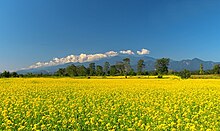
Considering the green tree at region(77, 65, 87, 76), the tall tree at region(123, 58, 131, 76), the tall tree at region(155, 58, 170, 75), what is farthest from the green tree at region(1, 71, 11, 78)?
the tall tree at region(123, 58, 131, 76)

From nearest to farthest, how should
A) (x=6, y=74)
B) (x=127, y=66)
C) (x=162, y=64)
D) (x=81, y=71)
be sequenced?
1. (x=6, y=74)
2. (x=162, y=64)
3. (x=81, y=71)
4. (x=127, y=66)

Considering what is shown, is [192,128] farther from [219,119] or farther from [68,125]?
[68,125]

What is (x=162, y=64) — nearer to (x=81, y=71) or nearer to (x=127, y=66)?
(x=127, y=66)

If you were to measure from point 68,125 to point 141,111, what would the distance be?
11.0 ft

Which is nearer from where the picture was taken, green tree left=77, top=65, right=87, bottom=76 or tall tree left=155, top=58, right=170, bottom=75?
green tree left=77, top=65, right=87, bottom=76

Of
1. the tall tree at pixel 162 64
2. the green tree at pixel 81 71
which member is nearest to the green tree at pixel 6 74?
the green tree at pixel 81 71

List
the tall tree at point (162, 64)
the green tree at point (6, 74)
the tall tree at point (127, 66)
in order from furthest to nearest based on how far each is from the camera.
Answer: the tall tree at point (127, 66) → the tall tree at point (162, 64) → the green tree at point (6, 74)

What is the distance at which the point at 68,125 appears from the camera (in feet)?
27.2

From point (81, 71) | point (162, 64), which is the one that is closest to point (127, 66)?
point (162, 64)

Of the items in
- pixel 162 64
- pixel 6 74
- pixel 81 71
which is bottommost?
pixel 6 74

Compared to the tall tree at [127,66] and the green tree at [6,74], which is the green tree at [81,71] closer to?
the tall tree at [127,66]

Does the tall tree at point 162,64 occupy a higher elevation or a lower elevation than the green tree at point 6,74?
higher

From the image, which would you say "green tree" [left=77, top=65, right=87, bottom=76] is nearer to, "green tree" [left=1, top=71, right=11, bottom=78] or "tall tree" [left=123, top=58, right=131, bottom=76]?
"tall tree" [left=123, top=58, right=131, bottom=76]

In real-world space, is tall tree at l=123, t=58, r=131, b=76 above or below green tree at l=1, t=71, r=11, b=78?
above
